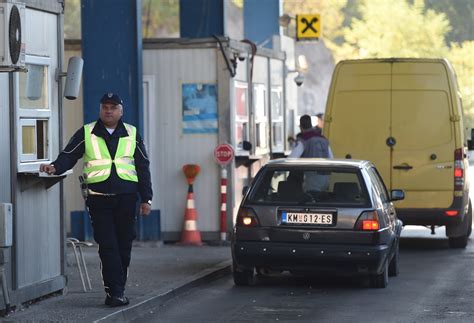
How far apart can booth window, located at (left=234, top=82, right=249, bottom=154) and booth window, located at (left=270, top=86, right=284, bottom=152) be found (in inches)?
90.0

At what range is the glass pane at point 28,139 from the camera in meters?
12.2

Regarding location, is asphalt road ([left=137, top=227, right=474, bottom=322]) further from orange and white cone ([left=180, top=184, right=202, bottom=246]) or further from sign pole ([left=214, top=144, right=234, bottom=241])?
orange and white cone ([left=180, top=184, right=202, bottom=246])

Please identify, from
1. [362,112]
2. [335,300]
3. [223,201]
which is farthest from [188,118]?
[335,300]

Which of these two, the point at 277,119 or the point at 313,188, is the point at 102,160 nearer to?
the point at 313,188

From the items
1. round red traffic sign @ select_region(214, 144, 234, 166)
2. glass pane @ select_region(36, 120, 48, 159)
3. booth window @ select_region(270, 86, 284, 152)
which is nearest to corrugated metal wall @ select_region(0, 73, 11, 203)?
glass pane @ select_region(36, 120, 48, 159)

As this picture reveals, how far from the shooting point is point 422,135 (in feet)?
64.3

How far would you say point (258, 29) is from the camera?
30.6 metres

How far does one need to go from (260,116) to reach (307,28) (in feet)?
34.7

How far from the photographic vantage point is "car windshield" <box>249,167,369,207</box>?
14.3 m

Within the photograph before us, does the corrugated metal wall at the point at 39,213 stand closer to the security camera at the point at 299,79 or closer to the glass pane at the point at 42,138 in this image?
the glass pane at the point at 42,138

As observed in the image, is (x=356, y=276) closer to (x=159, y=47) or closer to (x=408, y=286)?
(x=408, y=286)

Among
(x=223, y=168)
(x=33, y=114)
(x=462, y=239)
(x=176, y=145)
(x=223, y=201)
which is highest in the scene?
(x=33, y=114)

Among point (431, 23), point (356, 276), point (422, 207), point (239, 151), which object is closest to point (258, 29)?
point (239, 151)

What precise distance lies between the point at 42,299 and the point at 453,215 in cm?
832
